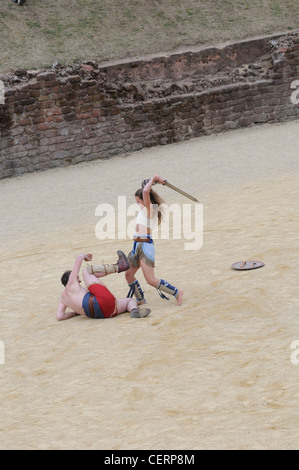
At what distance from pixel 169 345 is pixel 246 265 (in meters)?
2.32

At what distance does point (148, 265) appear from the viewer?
7395mm

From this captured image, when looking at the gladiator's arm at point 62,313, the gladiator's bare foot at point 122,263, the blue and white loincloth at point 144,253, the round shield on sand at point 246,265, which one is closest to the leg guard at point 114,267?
the gladiator's bare foot at point 122,263

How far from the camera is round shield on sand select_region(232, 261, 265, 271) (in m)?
8.14

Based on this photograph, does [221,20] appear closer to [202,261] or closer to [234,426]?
[202,261]

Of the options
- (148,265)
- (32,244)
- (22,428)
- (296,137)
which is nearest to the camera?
(22,428)

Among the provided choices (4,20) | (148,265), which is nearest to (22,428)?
(148,265)

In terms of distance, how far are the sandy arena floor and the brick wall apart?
626 cm

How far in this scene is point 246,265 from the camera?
8.23 meters

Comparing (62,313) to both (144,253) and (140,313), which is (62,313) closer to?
(140,313)

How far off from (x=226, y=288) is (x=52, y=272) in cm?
267

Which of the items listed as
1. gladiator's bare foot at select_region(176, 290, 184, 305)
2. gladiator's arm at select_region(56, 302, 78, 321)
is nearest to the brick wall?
gladiator's arm at select_region(56, 302, 78, 321)

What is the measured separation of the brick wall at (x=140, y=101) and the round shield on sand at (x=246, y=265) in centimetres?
1089

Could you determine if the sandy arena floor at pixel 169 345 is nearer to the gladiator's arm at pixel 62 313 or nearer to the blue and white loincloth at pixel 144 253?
the gladiator's arm at pixel 62 313

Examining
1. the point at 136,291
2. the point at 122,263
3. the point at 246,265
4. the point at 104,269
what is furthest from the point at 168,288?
the point at 246,265
